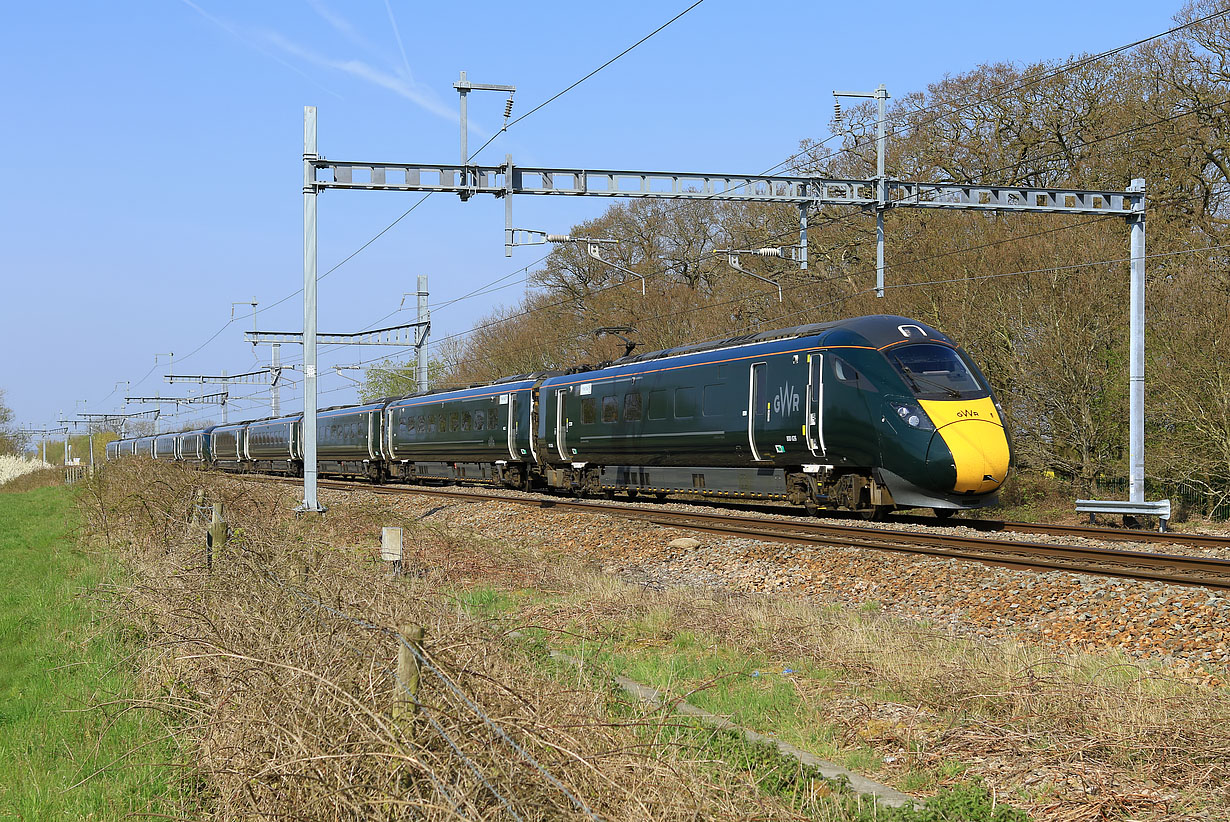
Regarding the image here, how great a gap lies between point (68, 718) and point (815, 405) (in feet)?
41.5

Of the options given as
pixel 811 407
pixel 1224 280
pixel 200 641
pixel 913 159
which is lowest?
pixel 200 641

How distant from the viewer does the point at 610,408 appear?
82.5 ft

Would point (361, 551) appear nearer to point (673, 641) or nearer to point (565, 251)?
point (673, 641)

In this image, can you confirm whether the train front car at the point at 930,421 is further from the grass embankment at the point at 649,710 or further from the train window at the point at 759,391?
the grass embankment at the point at 649,710

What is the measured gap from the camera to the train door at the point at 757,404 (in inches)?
762

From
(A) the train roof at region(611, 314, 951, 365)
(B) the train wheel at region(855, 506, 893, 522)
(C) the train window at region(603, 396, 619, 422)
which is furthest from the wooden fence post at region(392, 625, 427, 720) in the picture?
(C) the train window at region(603, 396, 619, 422)

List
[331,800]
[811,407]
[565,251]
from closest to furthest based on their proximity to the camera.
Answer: [331,800], [811,407], [565,251]

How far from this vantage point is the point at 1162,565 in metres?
12.7

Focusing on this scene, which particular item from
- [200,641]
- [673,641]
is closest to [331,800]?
[200,641]

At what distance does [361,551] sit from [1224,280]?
20.3 metres

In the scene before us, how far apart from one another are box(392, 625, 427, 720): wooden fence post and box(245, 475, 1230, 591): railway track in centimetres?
891

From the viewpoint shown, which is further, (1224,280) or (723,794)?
(1224,280)

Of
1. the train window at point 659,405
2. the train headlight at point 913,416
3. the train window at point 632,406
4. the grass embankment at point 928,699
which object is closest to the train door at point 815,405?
the train headlight at point 913,416

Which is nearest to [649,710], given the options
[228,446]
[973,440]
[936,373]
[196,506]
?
[196,506]
